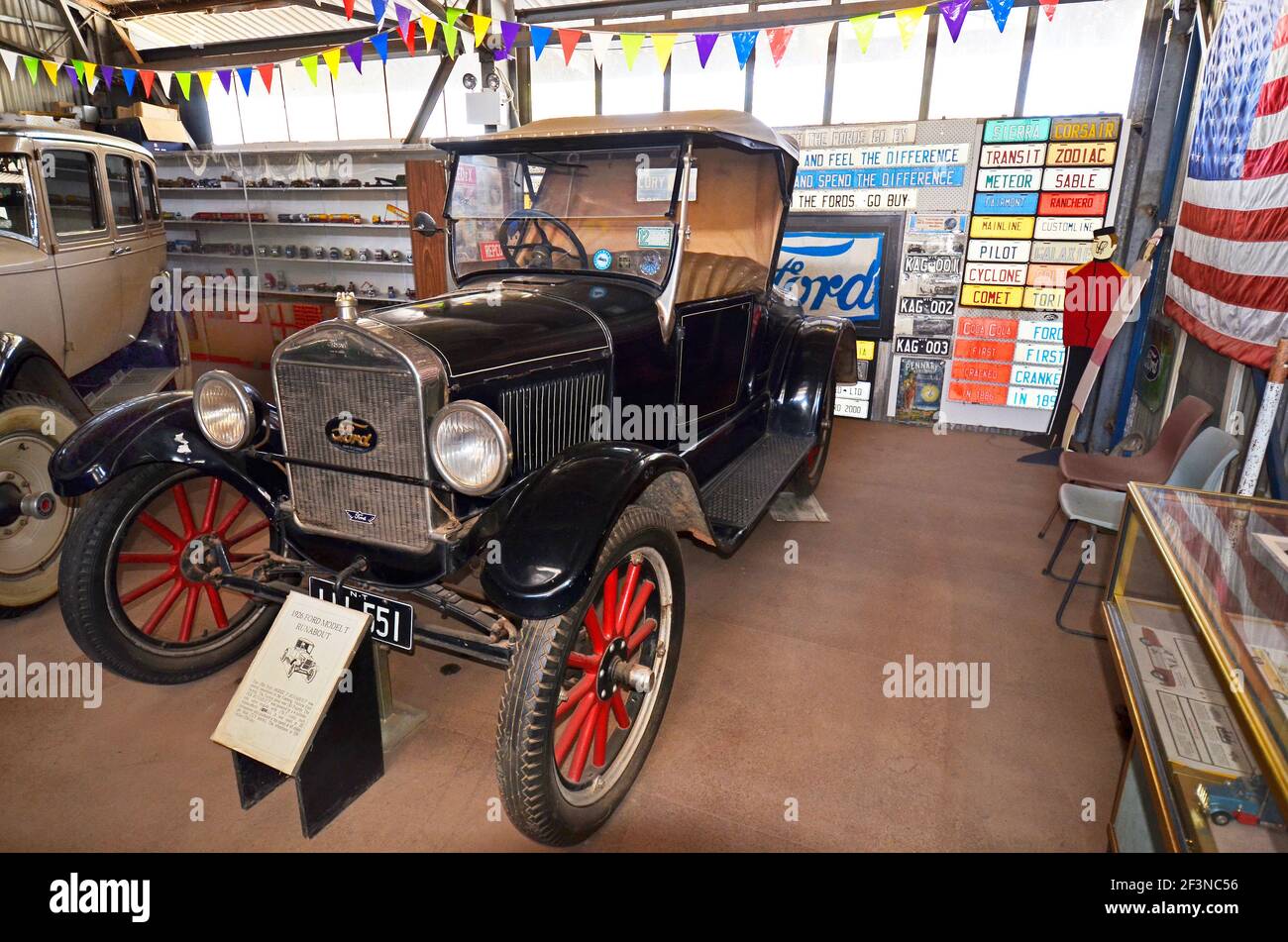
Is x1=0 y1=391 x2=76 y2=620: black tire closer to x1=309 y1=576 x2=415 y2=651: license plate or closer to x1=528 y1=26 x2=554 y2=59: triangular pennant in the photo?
x1=309 y1=576 x2=415 y2=651: license plate

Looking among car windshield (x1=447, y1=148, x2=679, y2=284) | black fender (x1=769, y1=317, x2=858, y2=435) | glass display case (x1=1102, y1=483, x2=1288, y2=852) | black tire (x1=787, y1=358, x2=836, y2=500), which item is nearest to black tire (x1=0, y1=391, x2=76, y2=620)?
car windshield (x1=447, y1=148, x2=679, y2=284)

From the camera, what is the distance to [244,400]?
6.93ft

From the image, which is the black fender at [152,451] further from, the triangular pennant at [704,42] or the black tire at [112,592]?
the triangular pennant at [704,42]

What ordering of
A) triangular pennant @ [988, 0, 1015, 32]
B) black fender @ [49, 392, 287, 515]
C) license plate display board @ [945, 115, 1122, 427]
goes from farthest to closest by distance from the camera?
license plate display board @ [945, 115, 1122, 427] < triangular pennant @ [988, 0, 1015, 32] < black fender @ [49, 392, 287, 515]

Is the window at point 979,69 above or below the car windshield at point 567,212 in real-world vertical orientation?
above

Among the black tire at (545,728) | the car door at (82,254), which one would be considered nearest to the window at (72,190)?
the car door at (82,254)

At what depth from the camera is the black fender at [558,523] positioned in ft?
5.44

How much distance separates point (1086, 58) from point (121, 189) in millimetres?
7007

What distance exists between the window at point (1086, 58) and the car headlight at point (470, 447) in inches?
236

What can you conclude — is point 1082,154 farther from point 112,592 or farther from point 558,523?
point 112,592

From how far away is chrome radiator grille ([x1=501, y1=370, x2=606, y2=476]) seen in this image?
2.17 m

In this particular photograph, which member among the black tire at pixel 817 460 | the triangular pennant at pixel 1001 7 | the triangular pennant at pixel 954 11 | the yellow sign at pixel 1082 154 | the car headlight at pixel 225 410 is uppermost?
the triangular pennant at pixel 954 11

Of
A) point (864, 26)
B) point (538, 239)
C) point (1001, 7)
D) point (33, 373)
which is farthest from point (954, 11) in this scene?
point (33, 373)

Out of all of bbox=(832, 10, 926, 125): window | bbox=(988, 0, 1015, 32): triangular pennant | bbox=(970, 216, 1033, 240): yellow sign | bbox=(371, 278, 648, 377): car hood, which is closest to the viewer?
bbox=(371, 278, 648, 377): car hood
